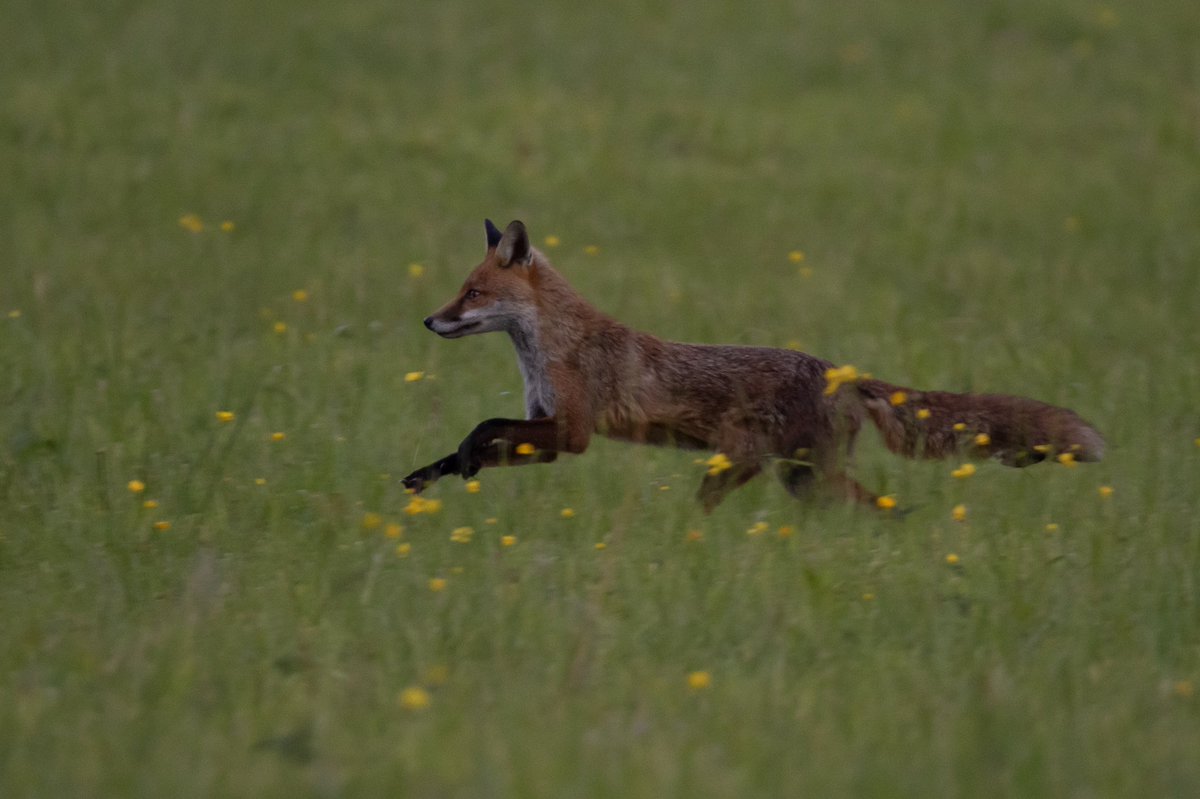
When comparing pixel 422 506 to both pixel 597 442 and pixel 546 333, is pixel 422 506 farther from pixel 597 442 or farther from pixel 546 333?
pixel 597 442

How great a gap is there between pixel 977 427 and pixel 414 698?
3603 millimetres

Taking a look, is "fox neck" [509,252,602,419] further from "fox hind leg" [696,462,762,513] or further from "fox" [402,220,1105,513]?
"fox hind leg" [696,462,762,513]

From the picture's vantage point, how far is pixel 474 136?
15008mm

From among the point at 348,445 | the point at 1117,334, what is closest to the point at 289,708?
the point at 348,445

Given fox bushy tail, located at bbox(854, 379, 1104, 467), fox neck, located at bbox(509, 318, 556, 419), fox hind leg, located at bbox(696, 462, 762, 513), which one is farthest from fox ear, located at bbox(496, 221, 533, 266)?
fox bushy tail, located at bbox(854, 379, 1104, 467)

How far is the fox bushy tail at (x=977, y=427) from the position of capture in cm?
686

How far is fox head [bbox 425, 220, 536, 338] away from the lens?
24.7 feet

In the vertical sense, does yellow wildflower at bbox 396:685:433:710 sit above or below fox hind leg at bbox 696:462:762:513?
below

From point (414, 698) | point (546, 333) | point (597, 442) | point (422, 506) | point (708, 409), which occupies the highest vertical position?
point (546, 333)

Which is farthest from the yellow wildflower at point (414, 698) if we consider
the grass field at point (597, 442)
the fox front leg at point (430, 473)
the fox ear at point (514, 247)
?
the fox ear at point (514, 247)

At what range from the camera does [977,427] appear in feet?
23.1

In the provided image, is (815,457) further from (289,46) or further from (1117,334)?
(289,46)

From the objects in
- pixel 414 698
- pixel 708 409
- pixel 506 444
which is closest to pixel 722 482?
pixel 708 409

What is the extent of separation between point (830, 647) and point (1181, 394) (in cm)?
463
